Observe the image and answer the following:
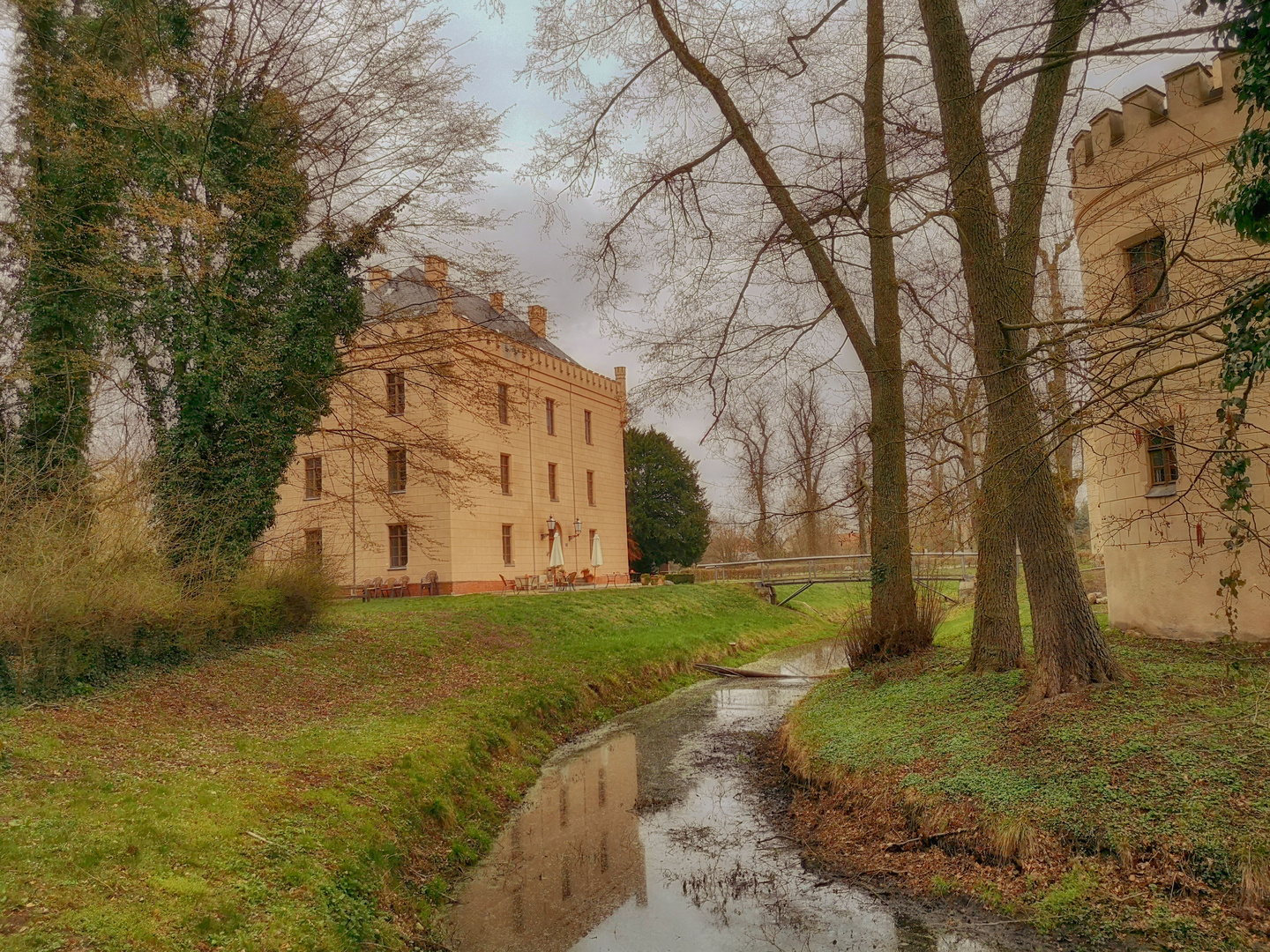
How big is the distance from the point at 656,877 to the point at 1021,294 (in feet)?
19.6

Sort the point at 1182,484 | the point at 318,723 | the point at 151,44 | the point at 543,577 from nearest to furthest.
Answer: the point at 318,723
the point at 1182,484
the point at 151,44
the point at 543,577

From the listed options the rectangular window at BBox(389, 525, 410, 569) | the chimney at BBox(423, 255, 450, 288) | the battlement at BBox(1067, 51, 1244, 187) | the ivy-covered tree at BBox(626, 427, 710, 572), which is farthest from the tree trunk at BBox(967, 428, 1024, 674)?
the ivy-covered tree at BBox(626, 427, 710, 572)

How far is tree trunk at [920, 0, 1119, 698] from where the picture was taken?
687cm

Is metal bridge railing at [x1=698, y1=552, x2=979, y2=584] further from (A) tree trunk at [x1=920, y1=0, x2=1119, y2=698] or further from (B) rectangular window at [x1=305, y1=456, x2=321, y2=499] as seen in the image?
(A) tree trunk at [x1=920, y1=0, x2=1119, y2=698]

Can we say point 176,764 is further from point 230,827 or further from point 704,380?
point 704,380

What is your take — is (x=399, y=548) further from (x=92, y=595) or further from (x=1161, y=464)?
(x=1161, y=464)

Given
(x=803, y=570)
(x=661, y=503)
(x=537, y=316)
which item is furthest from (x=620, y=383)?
(x=537, y=316)

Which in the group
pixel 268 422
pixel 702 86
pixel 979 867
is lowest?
pixel 979 867

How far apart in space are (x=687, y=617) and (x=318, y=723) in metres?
14.4

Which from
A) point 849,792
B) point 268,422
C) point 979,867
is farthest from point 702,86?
point 979,867

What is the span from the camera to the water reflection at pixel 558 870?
18.4 feet

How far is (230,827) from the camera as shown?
5188 mm

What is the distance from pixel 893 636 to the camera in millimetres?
10867

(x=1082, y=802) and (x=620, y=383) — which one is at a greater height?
(x=620, y=383)
